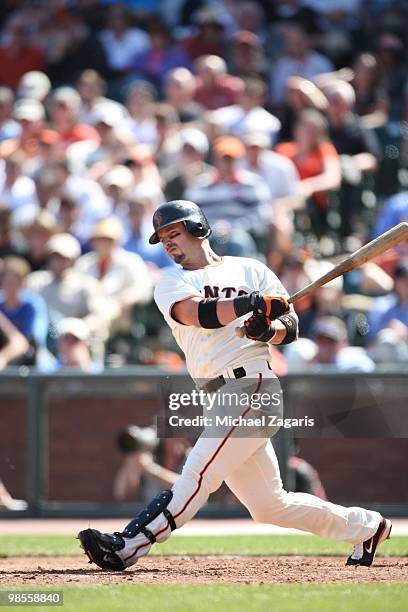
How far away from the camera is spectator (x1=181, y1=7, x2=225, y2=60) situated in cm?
1427

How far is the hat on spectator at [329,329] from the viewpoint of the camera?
32.0ft

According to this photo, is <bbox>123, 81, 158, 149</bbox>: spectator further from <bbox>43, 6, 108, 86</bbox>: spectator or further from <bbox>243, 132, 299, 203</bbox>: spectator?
<bbox>43, 6, 108, 86</bbox>: spectator

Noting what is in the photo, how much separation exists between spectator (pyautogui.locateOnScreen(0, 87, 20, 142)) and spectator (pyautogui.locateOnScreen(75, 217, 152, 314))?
111 inches

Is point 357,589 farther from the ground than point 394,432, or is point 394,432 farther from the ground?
point 357,589

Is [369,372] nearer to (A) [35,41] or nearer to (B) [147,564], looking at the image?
(B) [147,564]

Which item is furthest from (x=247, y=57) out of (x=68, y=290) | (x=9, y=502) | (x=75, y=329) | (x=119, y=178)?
(x=9, y=502)

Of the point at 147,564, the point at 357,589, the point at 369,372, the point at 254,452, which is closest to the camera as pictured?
the point at 357,589

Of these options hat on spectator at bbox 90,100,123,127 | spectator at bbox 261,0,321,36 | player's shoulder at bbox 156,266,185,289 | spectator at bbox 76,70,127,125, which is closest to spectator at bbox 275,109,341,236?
hat on spectator at bbox 90,100,123,127

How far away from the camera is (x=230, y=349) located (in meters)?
5.98

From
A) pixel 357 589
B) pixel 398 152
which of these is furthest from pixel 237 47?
pixel 357 589

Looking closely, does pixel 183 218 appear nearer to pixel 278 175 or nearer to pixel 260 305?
pixel 260 305

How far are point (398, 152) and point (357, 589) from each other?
25.2 ft

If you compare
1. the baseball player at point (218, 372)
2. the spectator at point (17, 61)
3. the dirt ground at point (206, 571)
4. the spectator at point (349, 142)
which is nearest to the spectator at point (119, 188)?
the spectator at point (349, 142)

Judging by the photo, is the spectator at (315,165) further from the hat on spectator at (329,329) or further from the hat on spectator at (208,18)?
the hat on spectator at (208,18)
